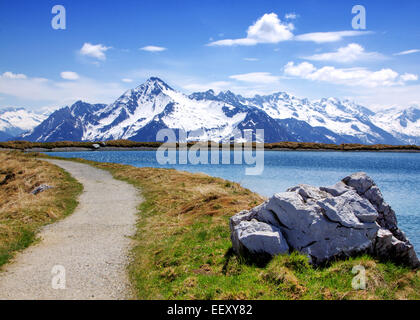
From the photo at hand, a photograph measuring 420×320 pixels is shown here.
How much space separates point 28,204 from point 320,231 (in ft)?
68.9

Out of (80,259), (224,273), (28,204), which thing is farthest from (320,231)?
(28,204)

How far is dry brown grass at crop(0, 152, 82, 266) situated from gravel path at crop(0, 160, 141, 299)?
837 millimetres

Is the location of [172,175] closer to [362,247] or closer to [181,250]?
[181,250]

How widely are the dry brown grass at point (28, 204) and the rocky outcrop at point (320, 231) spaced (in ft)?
35.7

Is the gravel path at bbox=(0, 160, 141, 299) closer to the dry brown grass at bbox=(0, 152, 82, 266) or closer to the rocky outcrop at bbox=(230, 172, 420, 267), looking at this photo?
the dry brown grass at bbox=(0, 152, 82, 266)

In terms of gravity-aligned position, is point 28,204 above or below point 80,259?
above

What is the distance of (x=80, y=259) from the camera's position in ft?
48.6

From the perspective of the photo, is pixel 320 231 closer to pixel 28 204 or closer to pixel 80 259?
pixel 80 259

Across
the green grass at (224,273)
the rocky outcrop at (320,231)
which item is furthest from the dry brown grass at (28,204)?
the rocky outcrop at (320,231)

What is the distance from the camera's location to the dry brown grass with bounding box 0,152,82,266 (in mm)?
16922

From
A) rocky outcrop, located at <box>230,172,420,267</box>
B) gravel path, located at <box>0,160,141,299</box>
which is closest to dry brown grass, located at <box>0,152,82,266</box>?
gravel path, located at <box>0,160,141,299</box>

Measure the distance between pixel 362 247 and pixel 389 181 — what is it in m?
57.8
